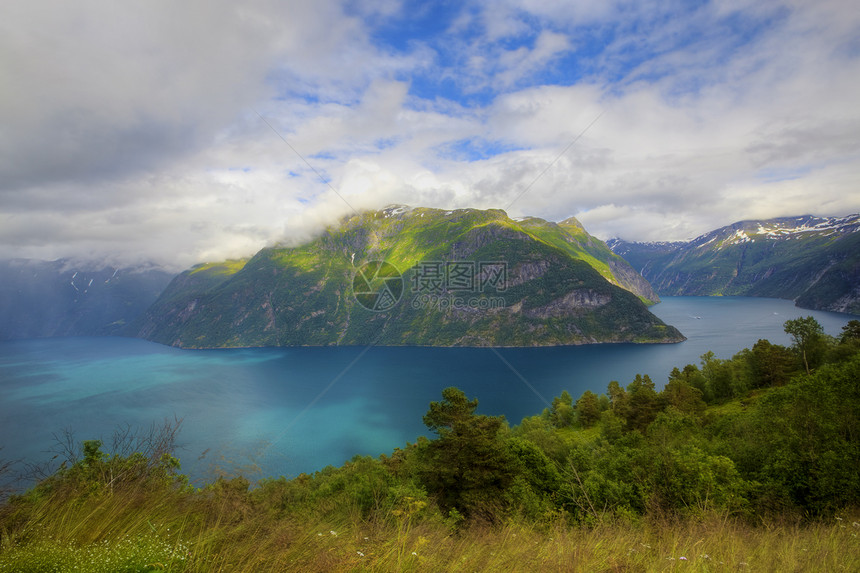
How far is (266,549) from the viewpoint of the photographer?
9.19ft

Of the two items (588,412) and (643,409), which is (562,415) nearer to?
(588,412)

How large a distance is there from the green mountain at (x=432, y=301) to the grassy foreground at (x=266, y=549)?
12016 centimetres

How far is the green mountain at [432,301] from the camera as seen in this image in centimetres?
12556

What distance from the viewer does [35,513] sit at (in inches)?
126

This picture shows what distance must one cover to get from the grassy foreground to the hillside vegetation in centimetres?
2

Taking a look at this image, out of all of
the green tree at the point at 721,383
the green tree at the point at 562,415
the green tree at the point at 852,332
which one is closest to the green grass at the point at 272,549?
the green tree at the point at 721,383

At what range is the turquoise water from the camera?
145 feet

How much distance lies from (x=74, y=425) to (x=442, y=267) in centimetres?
12281

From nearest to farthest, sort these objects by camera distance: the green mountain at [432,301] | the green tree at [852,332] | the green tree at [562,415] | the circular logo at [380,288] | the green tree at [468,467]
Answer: the green tree at [468,467]
the green tree at [852,332]
the green tree at [562,415]
the green mountain at [432,301]
the circular logo at [380,288]

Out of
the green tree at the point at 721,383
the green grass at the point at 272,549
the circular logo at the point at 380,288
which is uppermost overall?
the circular logo at the point at 380,288

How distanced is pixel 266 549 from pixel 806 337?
4819 centimetres

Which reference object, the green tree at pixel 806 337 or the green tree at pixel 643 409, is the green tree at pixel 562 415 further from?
the green tree at pixel 806 337

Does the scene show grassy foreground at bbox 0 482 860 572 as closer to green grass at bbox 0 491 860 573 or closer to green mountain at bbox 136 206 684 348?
green grass at bbox 0 491 860 573

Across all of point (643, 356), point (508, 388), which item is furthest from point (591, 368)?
point (508, 388)
